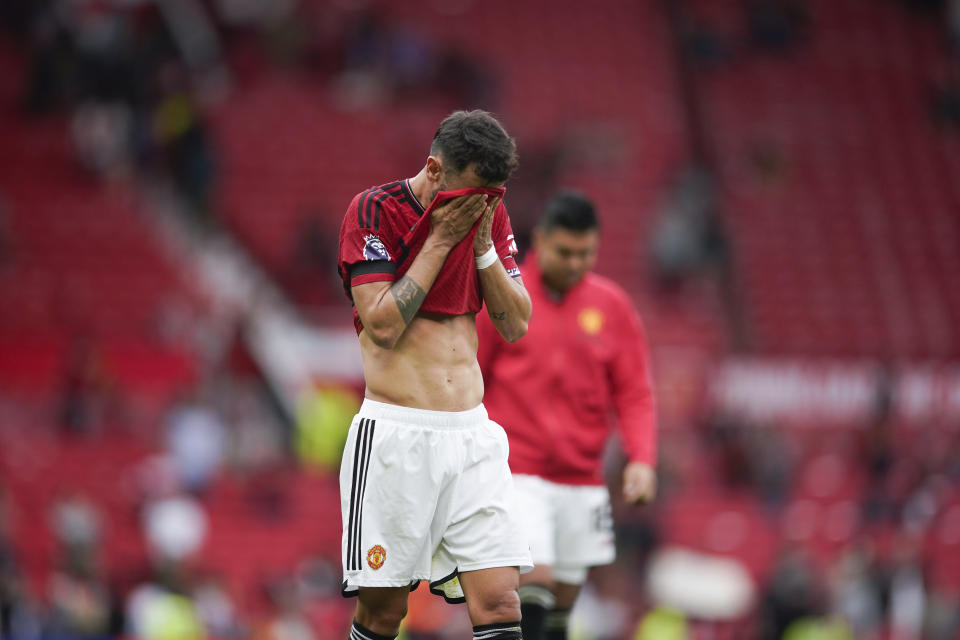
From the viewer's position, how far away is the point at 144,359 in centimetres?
1405

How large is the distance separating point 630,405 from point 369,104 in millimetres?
14573

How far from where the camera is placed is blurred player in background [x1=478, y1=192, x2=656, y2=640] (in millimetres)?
5559

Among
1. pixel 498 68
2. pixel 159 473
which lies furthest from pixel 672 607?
pixel 498 68

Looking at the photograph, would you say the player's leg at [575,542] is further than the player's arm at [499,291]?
Yes

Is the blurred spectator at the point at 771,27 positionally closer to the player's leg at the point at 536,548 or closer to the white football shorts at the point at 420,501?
the player's leg at the point at 536,548

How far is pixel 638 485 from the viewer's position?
543 centimetres

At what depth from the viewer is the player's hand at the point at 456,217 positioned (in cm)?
403

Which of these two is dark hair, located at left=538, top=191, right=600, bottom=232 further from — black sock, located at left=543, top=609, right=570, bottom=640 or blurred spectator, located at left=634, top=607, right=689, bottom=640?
blurred spectator, located at left=634, top=607, right=689, bottom=640

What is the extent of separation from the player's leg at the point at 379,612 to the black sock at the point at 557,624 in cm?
148

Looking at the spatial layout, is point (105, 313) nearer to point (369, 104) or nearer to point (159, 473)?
point (159, 473)

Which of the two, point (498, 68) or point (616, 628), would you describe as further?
point (498, 68)

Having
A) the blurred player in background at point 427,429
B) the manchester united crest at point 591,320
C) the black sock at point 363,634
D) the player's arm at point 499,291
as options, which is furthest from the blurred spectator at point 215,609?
the player's arm at point 499,291

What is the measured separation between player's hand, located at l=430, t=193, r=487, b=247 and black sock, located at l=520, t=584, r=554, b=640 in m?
1.93

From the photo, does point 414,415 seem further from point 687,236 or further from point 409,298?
point 687,236
